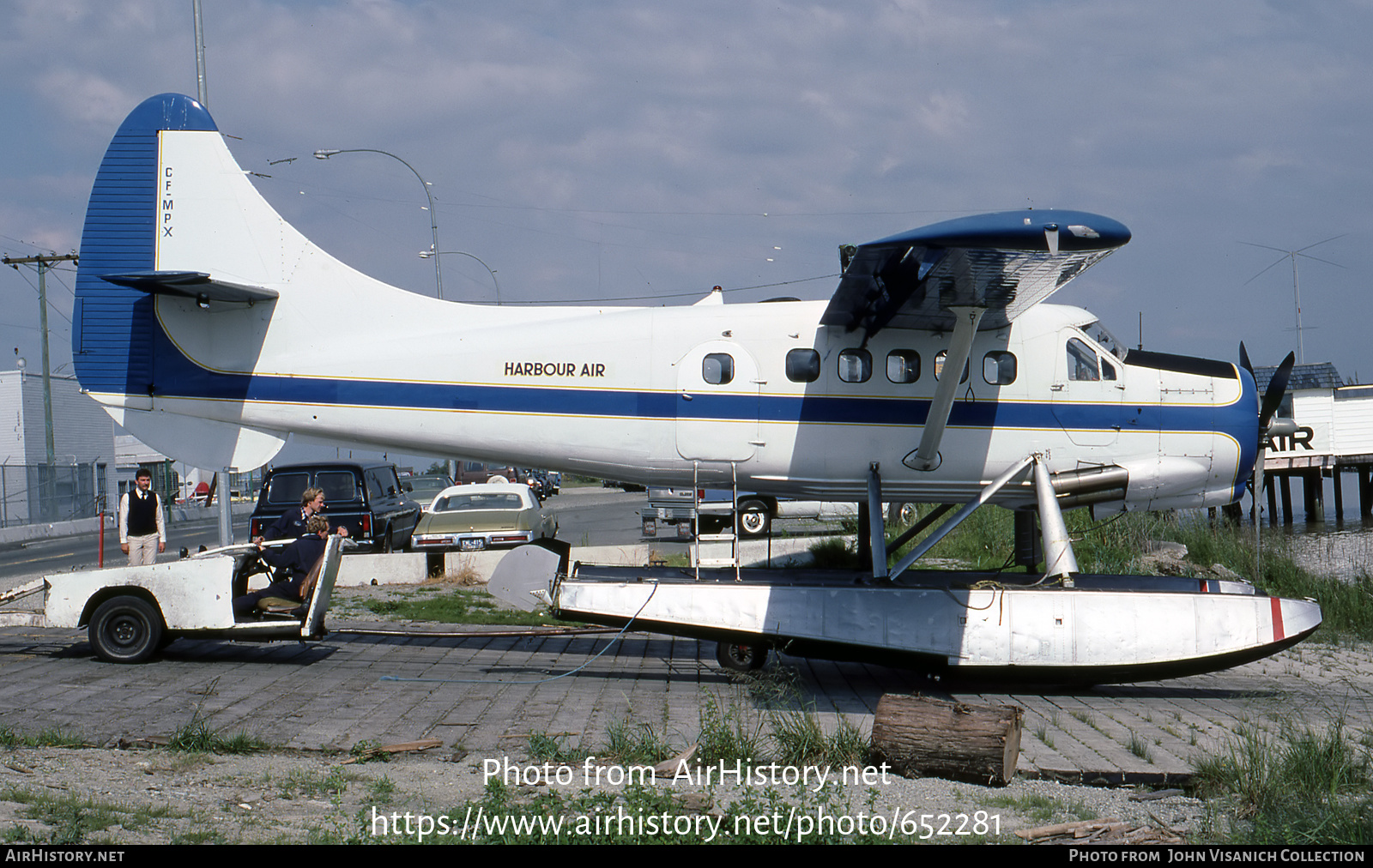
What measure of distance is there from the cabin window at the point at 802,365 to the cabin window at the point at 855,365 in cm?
26

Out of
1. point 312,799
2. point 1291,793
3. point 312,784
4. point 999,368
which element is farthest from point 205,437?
point 1291,793

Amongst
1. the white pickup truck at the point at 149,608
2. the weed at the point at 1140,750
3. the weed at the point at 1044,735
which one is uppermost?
the white pickup truck at the point at 149,608

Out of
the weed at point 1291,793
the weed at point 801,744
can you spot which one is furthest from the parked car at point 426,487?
the weed at point 1291,793

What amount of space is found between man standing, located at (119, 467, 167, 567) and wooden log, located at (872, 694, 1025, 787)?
9623mm

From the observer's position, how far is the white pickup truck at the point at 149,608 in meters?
9.61

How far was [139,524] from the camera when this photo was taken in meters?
12.2

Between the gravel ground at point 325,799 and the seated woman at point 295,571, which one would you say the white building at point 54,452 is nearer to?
the seated woman at point 295,571

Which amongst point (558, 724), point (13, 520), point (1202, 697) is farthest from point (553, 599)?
point (13, 520)

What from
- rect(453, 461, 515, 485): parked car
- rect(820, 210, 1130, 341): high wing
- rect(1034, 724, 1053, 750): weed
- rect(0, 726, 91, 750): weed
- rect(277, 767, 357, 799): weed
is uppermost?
rect(820, 210, 1130, 341): high wing

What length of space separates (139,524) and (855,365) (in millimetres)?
8920

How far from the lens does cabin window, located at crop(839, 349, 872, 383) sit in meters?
10.2

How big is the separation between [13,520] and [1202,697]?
38.7m

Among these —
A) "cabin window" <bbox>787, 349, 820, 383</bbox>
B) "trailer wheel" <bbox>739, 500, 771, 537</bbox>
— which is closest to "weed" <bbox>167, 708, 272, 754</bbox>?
"cabin window" <bbox>787, 349, 820, 383</bbox>

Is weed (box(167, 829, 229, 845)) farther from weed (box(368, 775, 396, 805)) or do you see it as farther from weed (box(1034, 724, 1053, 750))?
weed (box(1034, 724, 1053, 750))
